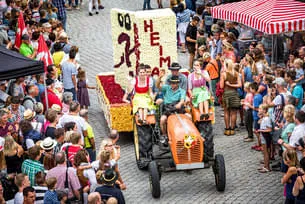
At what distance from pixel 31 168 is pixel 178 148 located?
2.68m

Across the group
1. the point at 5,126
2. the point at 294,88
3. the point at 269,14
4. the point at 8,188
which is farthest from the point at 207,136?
the point at 269,14

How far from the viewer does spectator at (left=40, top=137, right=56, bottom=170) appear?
1127cm

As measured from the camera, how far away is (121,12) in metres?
16.3

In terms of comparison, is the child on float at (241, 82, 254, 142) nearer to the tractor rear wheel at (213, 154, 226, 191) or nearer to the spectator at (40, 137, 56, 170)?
the tractor rear wheel at (213, 154, 226, 191)

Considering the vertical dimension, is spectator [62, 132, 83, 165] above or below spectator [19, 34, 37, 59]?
below

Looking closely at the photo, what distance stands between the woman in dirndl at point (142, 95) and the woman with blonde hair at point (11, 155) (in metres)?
2.74

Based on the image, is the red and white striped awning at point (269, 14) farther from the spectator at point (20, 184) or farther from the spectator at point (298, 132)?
the spectator at point (20, 184)

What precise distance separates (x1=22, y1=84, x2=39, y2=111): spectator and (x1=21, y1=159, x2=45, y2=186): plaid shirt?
3.07m

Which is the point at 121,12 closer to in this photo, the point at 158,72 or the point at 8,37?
the point at 158,72

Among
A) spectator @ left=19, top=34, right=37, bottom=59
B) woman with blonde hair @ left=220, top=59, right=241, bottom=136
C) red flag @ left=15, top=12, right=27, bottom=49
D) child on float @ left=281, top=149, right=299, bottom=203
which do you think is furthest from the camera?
red flag @ left=15, top=12, right=27, bottom=49

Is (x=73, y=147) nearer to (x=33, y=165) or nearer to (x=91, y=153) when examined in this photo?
(x=33, y=165)

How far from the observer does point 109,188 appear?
10336 mm

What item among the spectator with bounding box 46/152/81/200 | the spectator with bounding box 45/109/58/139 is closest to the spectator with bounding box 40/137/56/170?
the spectator with bounding box 46/152/81/200

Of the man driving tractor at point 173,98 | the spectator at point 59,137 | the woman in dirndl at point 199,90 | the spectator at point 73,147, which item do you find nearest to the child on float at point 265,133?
the woman in dirndl at point 199,90
